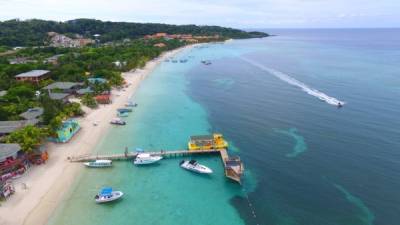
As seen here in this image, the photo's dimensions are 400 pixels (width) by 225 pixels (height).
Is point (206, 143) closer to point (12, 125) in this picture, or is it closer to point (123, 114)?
point (123, 114)

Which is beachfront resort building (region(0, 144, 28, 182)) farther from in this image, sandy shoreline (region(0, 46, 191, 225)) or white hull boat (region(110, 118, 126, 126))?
white hull boat (region(110, 118, 126, 126))

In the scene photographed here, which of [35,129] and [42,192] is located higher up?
[35,129]

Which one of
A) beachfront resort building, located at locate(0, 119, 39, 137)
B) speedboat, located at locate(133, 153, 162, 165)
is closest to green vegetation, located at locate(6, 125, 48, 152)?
beachfront resort building, located at locate(0, 119, 39, 137)

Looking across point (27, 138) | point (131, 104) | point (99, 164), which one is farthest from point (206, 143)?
point (131, 104)

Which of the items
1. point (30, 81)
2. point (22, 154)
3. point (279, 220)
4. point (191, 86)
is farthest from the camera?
point (191, 86)

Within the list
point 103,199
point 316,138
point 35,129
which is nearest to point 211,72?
point 316,138

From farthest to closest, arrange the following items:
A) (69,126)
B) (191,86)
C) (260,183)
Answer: (191,86) → (69,126) → (260,183)

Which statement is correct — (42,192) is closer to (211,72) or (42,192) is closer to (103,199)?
(103,199)
